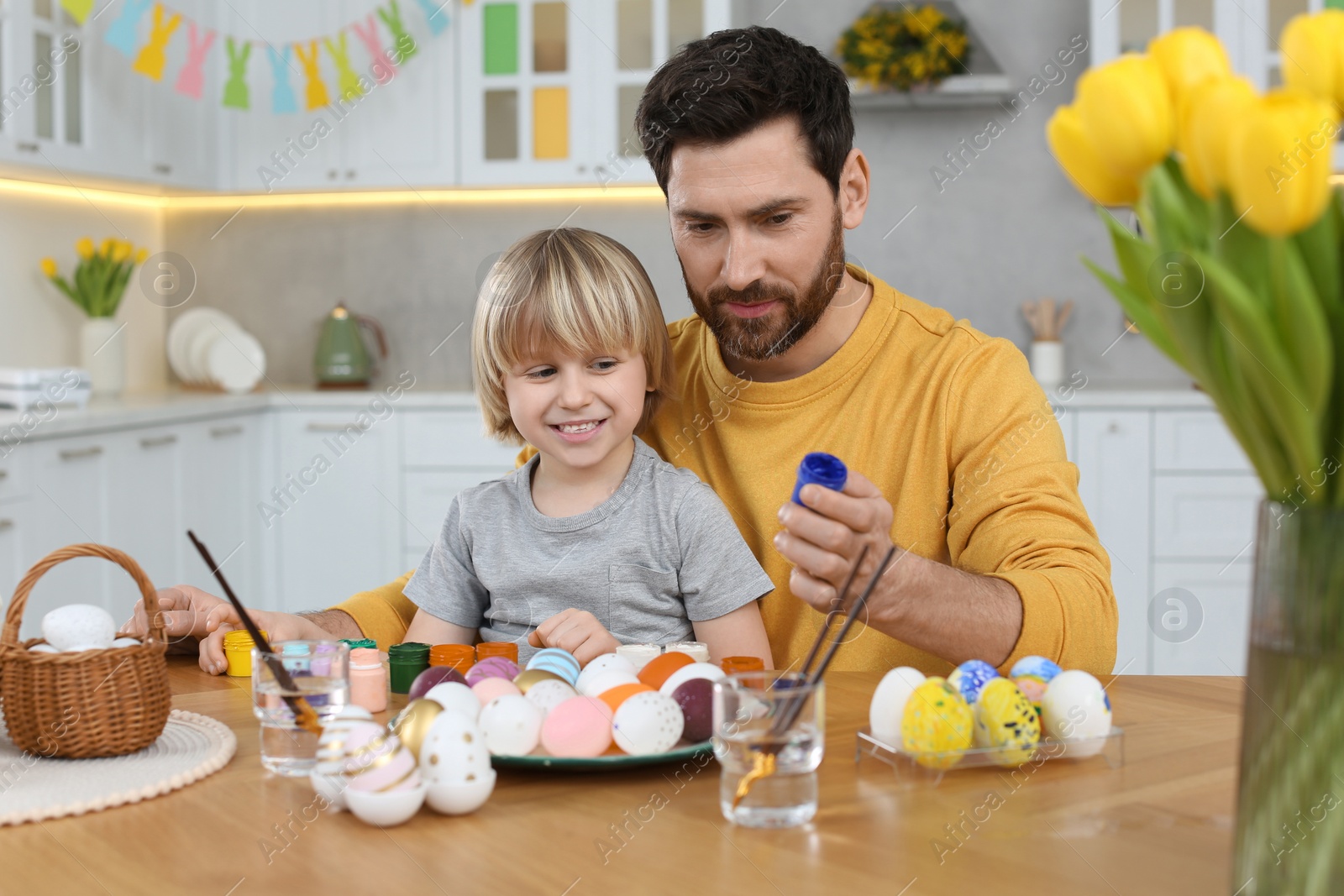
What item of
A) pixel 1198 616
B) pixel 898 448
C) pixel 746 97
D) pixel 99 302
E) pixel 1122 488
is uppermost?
pixel 746 97

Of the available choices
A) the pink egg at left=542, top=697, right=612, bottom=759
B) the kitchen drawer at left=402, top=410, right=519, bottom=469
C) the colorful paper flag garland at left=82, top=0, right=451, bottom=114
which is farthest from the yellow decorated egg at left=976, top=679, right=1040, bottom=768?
the colorful paper flag garland at left=82, top=0, right=451, bottom=114

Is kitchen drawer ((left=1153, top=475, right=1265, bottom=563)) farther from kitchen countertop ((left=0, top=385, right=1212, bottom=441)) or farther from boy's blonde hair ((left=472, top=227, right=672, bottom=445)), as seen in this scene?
boy's blonde hair ((left=472, top=227, right=672, bottom=445))

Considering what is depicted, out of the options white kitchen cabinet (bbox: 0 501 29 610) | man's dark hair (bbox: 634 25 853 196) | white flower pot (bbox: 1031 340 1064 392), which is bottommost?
white kitchen cabinet (bbox: 0 501 29 610)

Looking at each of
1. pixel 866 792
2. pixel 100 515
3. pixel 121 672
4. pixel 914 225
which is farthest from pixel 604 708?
pixel 914 225

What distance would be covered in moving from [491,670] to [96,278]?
319 cm

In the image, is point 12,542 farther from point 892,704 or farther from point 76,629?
point 892,704

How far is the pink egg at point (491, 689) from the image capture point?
36.6 inches

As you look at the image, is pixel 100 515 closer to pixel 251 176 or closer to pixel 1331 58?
pixel 251 176

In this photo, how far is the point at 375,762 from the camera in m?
0.80

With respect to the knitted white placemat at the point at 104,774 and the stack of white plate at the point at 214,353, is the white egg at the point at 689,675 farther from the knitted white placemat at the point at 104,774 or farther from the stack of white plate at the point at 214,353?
the stack of white plate at the point at 214,353

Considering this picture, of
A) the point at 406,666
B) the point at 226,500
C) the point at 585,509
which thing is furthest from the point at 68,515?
the point at 406,666

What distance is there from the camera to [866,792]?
0.86 m

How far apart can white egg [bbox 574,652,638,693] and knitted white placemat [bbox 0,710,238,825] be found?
0.88 feet

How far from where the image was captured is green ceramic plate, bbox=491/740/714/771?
0.87 meters
